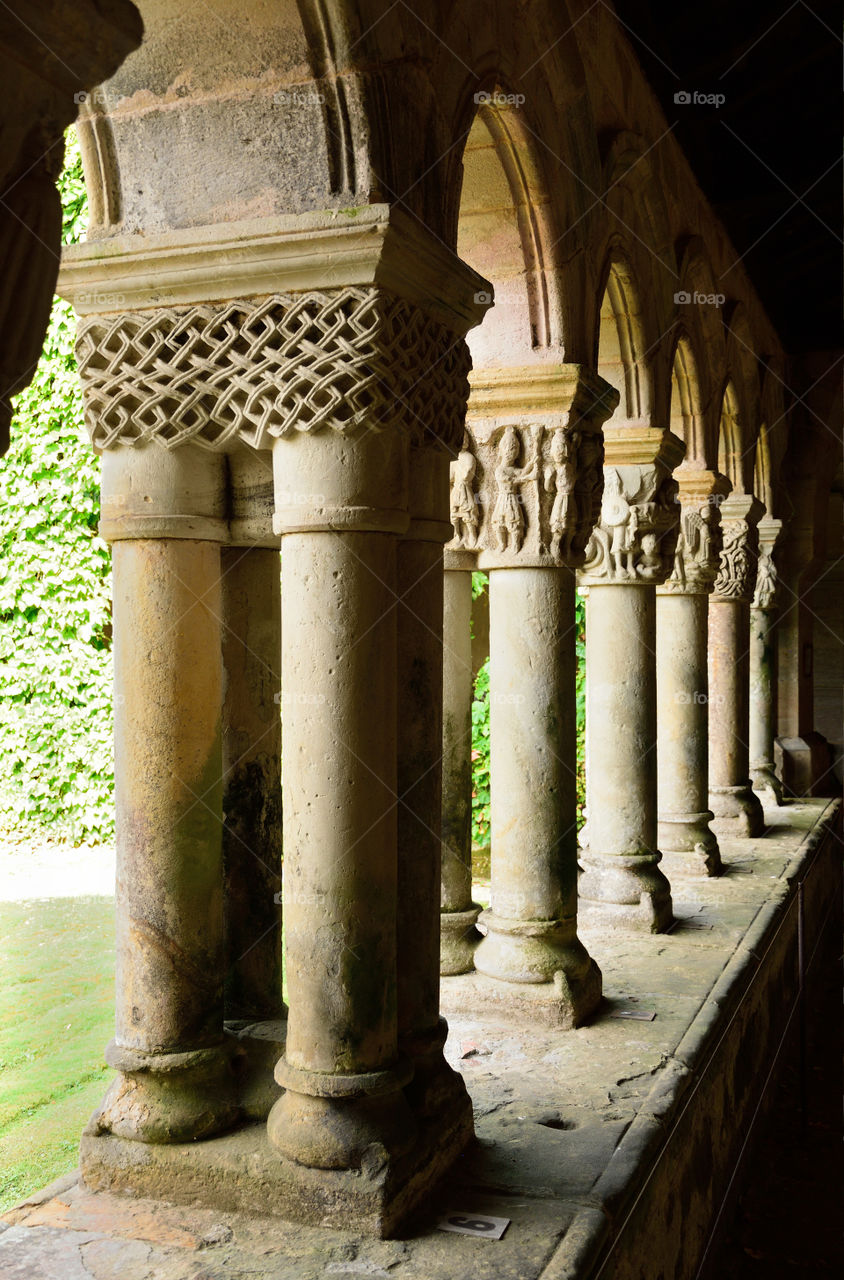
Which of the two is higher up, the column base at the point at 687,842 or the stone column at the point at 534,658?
the stone column at the point at 534,658

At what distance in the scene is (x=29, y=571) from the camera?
27.3ft

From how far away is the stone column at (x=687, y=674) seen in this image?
616 cm

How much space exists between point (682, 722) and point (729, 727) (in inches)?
50.4

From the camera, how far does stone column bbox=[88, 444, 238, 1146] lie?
2443 millimetres

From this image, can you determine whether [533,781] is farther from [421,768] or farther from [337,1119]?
[337,1119]

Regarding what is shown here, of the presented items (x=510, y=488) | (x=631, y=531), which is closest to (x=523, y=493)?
(x=510, y=488)

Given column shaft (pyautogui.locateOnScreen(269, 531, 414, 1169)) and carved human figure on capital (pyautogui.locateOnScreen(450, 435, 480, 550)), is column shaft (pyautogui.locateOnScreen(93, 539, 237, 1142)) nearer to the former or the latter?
column shaft (pyautogui.locateOnScreen(269, 531, 414, 1169))

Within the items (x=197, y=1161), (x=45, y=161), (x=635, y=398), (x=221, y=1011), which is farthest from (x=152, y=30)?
(x=635, y=398)

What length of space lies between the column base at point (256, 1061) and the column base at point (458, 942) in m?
1.20

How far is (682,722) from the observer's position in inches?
249

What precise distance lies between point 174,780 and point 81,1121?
2.81 metres

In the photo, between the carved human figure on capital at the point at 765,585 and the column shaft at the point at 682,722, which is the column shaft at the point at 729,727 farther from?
the carved human figure on capital at the point at 765,585

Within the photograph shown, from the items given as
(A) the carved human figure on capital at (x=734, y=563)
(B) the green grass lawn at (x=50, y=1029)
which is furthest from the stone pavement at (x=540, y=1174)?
(A) the carved human figure on capital at (x=734, y=563)

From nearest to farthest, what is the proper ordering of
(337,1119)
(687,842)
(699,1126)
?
(337,1119)
(699,1126)
(687,842)
